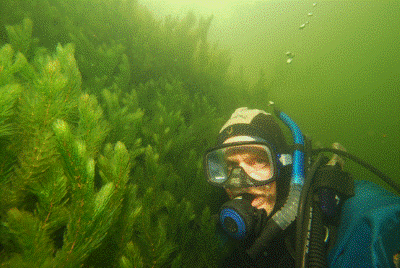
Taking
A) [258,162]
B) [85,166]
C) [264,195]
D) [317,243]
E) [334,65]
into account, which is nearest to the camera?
[85,166]

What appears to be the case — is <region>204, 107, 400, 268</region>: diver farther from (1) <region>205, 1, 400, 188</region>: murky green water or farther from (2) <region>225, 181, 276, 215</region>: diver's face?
(1) <region>205, 1, 400, 188</region>: murky green water

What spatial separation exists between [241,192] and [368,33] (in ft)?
57.7

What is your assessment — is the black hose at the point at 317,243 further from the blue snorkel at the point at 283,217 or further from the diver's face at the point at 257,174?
the diver's face at the point at 257,174

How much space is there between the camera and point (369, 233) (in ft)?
4.37

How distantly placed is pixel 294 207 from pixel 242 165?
84cm

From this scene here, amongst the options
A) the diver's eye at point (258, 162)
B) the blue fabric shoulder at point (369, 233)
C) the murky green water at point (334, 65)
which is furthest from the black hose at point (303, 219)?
the murky green water at point (334, 65)

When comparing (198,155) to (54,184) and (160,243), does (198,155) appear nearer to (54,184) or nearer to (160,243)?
(160,243)

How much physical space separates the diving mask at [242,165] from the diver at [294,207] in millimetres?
12

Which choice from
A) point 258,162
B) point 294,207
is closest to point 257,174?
point 258,162

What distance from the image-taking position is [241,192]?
2.46 metres

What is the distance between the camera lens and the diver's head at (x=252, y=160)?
2.31 m

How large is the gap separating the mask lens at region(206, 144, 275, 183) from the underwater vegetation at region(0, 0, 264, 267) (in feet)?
1.07

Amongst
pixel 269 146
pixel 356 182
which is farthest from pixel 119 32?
pixel 356 182

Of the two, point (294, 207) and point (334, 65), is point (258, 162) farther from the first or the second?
point (334, 65)
